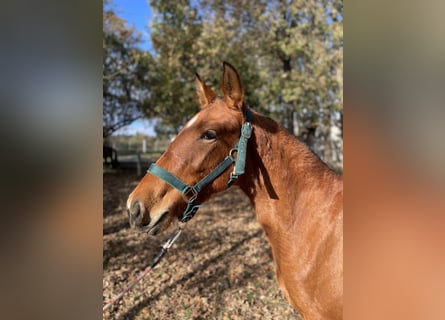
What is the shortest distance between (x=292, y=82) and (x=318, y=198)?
32.9ft

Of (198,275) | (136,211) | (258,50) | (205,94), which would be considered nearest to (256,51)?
(258,50)

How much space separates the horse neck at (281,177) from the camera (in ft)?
6.67

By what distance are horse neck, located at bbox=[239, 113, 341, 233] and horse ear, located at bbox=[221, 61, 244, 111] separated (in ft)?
0.59

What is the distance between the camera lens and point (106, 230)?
7.54 meters

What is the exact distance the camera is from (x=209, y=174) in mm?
2031

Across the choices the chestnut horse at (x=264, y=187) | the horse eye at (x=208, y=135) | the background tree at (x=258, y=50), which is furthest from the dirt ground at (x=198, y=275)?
the background tree at (x=258, y=50)

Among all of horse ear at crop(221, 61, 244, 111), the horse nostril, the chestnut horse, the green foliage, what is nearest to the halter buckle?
the chestnut horse

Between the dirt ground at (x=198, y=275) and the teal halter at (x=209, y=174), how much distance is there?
2.70 m

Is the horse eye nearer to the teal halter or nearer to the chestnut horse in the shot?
the chestnut horse

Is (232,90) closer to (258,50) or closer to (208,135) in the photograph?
(208,135)

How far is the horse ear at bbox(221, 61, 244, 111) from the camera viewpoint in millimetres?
2023
